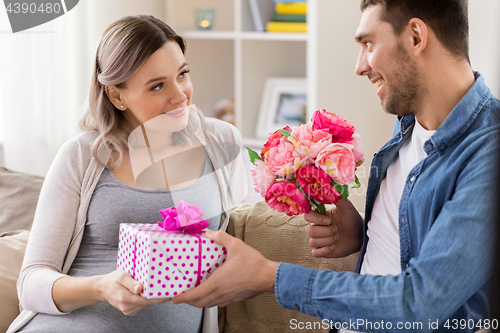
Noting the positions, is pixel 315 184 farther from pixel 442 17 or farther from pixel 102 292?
pixel 102 292

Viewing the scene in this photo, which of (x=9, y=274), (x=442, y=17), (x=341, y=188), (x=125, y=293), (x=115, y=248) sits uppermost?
(x=442, y=17)

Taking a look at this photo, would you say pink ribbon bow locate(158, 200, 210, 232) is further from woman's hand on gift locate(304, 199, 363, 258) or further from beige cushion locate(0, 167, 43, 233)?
beige cushion locate(0, 167, 43, 233)

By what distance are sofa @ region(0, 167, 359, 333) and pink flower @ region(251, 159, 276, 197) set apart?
0.42 m

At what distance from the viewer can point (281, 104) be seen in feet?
8.95

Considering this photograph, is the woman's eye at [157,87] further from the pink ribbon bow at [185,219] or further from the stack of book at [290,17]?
A: the stack of book at [290,17]

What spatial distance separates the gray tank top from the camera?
50.6 inches

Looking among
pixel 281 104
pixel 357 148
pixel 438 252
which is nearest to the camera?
pixel 438 252

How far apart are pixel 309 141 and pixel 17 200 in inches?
52.3

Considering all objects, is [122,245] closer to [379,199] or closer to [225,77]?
[379,199]

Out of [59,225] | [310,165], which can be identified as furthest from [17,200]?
[310,165]

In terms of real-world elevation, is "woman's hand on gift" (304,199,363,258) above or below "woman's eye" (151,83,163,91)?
below

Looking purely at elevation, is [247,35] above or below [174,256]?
above

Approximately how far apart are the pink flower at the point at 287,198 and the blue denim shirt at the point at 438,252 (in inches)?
5.5

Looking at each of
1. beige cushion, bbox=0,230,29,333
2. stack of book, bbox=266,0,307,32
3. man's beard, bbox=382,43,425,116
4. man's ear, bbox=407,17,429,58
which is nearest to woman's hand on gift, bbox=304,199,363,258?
man's beard, bbox=382,43,425,116
